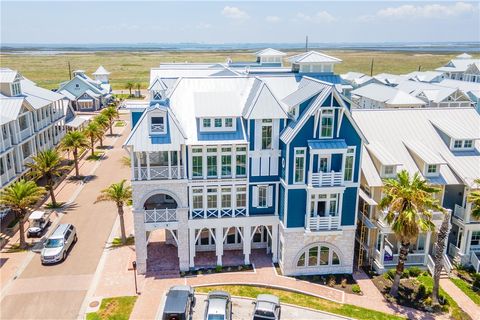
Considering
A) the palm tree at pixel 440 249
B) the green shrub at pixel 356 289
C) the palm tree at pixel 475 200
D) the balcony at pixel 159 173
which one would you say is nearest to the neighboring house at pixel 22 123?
the balcony at pixel 159 173

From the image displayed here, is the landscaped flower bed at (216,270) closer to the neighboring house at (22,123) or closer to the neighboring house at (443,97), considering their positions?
the neighboring house at (22,123)

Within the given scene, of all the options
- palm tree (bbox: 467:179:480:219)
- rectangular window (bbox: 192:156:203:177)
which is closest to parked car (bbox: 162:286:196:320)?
rectangular window (bbox: 192:156:203:177)

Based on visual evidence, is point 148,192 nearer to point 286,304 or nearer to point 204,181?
point 204,181

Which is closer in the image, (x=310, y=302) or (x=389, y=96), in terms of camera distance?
(x=310, y=302)

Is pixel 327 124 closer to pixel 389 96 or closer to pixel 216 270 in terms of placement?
pixel 216 270

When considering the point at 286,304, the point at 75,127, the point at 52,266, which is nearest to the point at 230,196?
the point at 286,304

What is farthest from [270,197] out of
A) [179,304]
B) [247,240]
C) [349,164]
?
[179,304]

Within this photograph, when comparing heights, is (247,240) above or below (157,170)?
below

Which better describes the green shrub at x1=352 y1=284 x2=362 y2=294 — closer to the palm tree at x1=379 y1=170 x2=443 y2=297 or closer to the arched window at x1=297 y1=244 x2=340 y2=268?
the arched window at x1=297 y1=244 x2=340 y2=268
